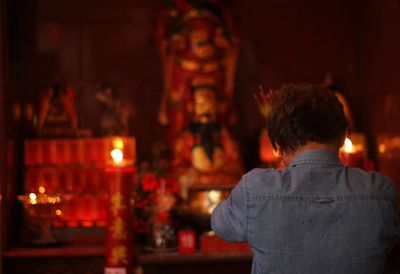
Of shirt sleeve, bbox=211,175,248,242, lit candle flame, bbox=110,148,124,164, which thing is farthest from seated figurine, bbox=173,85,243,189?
shirt sleeve, bbox=211,175,248,242

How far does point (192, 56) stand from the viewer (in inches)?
112

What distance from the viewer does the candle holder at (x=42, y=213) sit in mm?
→ 2471

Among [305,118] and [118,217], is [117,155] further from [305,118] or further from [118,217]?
[305,118]

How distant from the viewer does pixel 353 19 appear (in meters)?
3.12

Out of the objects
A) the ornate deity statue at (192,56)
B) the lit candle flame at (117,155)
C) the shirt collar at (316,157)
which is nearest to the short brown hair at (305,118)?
the shirt collar at (316,157)

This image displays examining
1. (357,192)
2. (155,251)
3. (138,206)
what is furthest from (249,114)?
(357,192)

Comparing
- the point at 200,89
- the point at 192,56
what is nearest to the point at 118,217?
the point at 200,89

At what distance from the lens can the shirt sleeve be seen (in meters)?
1.05

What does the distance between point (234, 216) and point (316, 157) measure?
0.19 meters

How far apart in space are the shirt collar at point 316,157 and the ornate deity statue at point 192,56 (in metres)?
1.78

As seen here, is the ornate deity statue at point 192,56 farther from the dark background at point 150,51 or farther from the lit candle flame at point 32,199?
the lit candle flame at point 32,199

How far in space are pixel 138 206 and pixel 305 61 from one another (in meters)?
1.30

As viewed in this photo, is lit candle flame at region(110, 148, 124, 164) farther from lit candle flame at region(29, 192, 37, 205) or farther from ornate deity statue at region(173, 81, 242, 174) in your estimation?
ornate deity statue at region(173, 81, 242, 174)

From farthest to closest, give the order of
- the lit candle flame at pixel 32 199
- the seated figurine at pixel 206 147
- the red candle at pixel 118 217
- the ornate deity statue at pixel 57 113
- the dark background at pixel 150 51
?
the dark background at pixel 150 51 → the ornate deity statue at pixel 57 113 → the seated figurine at pixel 206 147 → the lit candle flame at pixel 32 199 → the red candle at pixel 118 217
